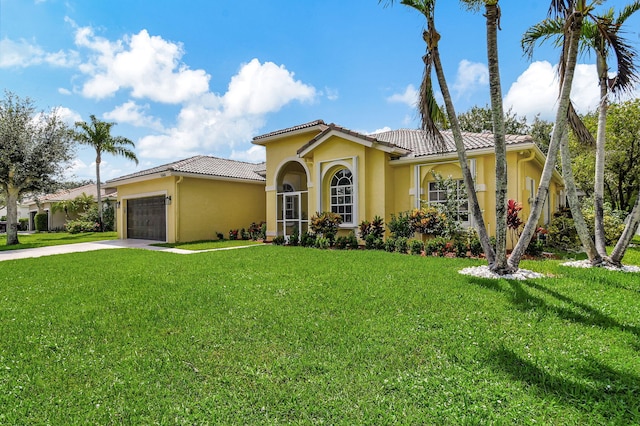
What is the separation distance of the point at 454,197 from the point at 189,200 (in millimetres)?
13934

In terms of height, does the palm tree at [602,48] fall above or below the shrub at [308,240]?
above

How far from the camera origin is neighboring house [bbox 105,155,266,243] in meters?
19.0

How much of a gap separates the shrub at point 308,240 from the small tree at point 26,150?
1750 centimetres

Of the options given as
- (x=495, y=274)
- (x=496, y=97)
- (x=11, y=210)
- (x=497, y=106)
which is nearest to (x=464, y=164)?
(x=497, y=106)

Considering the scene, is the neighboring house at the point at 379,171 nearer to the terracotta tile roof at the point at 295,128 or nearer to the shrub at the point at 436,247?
the terracotta tile roof at the point at 295,128

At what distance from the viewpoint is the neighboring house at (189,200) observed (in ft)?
62.3

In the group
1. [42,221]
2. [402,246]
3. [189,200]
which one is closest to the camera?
[402,246]

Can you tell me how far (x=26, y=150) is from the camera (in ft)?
67.6

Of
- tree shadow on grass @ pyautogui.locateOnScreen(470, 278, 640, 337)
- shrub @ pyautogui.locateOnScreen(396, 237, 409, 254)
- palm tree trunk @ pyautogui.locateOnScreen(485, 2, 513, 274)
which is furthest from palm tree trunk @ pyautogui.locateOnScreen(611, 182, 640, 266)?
shrub @ pyautogui.locateOnScreen(396, 237, 409, 254)

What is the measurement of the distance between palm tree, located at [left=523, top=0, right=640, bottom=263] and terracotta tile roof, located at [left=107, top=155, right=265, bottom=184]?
52.7ft

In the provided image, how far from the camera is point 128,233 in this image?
23.3 metres

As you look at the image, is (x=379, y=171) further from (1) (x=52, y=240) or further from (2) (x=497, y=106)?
(1) (x=52, y=240)

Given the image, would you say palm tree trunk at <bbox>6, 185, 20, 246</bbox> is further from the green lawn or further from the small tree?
the green lawn

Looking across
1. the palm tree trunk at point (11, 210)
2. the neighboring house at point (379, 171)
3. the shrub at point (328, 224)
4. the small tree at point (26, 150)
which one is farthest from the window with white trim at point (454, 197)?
the palm tree trunk at point (11, 210)
